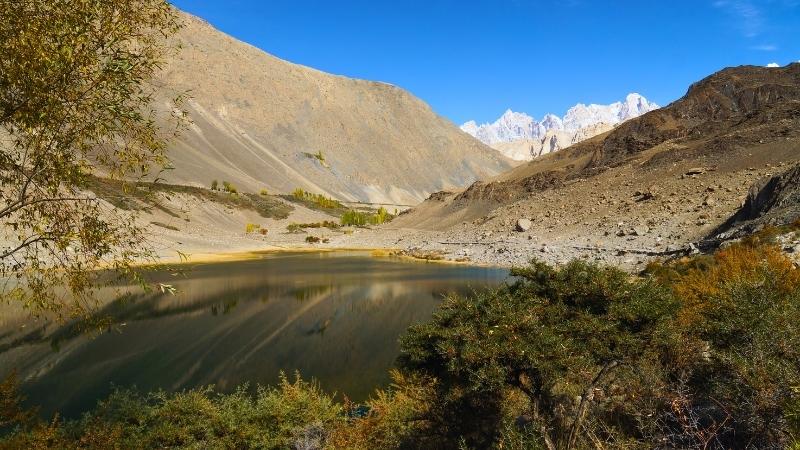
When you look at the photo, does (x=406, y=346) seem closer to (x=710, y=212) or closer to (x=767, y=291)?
(x=767, y=291)

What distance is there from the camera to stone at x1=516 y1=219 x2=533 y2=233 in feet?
244

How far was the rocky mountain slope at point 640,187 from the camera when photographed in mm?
53125

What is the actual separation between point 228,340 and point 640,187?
203 ft

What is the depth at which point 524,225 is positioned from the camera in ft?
245

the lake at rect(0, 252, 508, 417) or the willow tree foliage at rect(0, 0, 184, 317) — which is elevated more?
the willow tree foliage at rect(0, 0, 184, 317)

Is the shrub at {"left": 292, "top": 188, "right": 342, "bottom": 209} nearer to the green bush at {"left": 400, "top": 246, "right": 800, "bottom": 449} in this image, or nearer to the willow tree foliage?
the green bush at {"left": 400, "top": 246, "right": 800, "bottom": 449}

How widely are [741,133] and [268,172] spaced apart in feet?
492

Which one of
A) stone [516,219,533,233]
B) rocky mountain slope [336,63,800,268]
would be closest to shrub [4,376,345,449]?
rocky mountain slope [336,63,800,268]

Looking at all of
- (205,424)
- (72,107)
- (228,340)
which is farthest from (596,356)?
(228,340)

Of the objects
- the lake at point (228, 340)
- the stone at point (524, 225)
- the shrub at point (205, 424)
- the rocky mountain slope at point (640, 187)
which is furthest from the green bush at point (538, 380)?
the stone at point (524, 225)

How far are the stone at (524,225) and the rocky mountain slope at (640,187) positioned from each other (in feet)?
0.66

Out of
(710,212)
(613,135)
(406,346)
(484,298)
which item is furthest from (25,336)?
(613,135)

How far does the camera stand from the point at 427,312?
108 feet

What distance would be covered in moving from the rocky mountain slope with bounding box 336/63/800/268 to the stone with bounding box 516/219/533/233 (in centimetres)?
20
